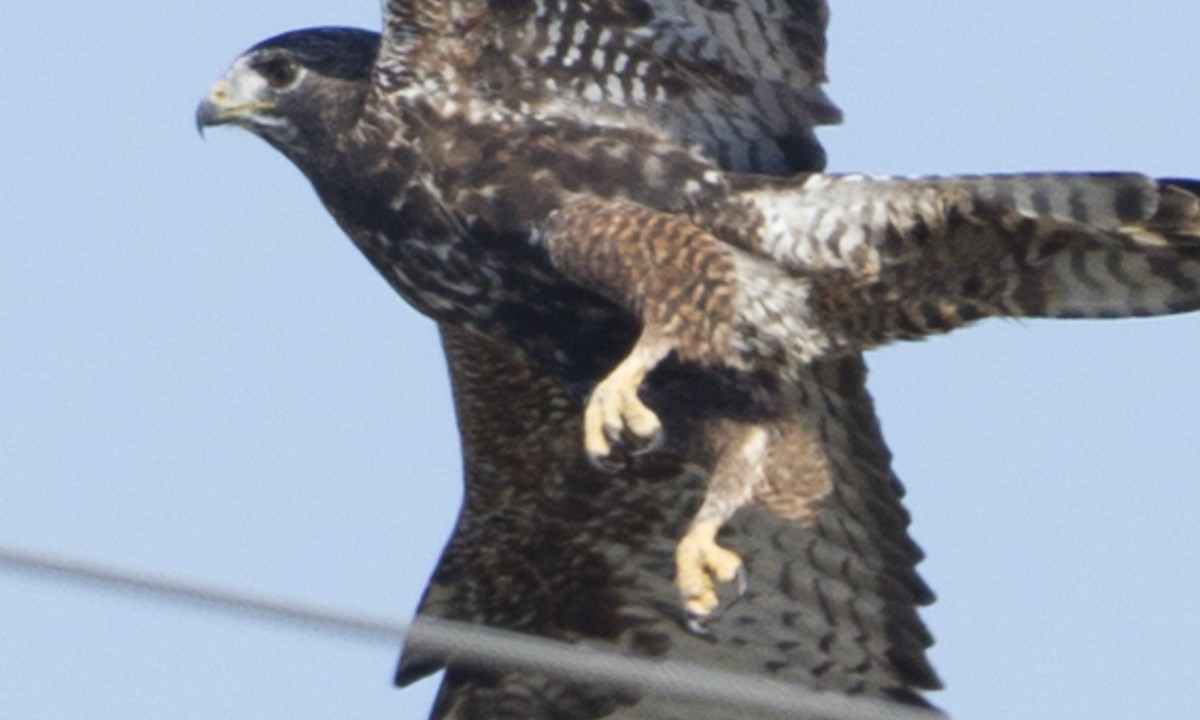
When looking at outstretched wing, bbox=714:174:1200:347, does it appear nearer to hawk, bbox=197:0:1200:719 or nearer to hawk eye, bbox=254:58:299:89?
hawk, bbox=197:0:1200:719

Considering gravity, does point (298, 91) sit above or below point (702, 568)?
above

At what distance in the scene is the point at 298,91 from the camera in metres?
7.49

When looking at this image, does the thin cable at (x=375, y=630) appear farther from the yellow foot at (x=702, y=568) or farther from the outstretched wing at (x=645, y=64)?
the outstretched wing at (x=645, y=64)

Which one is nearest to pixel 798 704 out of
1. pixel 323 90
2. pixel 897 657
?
pixel 323 90

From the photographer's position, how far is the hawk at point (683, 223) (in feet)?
22.3

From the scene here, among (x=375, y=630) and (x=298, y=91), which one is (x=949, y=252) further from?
(x=375, y=630)

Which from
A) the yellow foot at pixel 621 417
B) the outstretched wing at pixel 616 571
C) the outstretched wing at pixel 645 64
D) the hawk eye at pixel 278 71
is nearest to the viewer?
the yellow foot at pixel 621 417

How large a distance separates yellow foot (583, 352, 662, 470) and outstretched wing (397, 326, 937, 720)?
152 cm

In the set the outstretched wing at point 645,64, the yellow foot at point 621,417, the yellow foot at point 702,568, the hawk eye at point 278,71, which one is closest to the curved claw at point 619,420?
the yellow foot at point 621,417

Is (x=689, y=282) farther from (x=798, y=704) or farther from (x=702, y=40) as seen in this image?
(x=798, y=704)

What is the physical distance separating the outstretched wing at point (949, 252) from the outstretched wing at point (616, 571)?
1210 mm

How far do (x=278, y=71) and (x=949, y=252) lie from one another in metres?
2.06

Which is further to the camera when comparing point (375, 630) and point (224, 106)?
point (224, 106)

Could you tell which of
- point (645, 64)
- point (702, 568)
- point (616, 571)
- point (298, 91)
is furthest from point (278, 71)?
point (616, 571)
